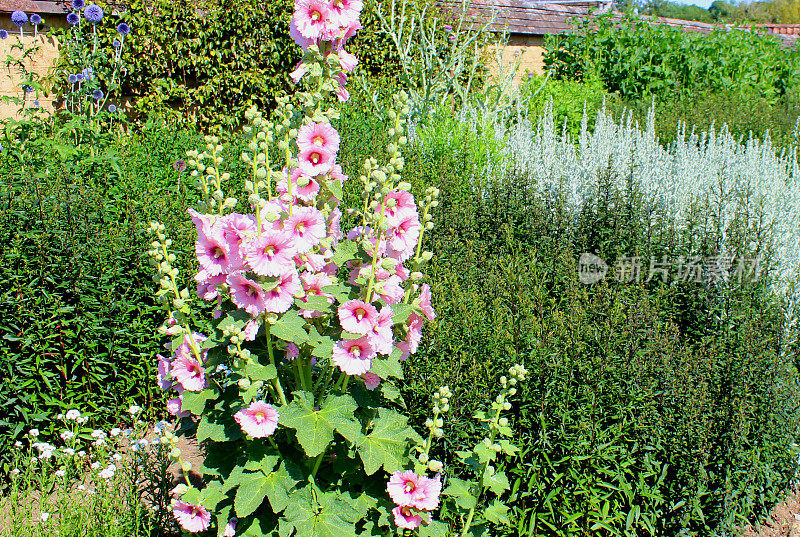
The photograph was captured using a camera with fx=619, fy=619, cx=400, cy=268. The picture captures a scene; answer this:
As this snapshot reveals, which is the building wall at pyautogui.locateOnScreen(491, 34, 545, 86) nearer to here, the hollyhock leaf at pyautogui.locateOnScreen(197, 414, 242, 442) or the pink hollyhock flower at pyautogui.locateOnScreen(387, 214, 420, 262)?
the pink hollyhock flower at pyautogui.locateOnScreen(387, 214, 420, 262)

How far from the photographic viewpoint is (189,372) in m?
1.74

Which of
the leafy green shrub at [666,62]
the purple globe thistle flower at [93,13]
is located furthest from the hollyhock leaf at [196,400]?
the leafy green shrub at [666,62]

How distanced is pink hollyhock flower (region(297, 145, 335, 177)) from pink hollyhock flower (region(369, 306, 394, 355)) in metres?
0.44

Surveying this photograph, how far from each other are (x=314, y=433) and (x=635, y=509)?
4.64 feet

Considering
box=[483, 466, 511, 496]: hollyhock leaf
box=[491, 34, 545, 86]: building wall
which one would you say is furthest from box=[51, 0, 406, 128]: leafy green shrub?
box=[483, 466, 511, 496]: hollyhock leaf

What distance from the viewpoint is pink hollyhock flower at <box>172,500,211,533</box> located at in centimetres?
A: 180

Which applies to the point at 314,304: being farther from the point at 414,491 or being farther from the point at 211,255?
the point at 414,491

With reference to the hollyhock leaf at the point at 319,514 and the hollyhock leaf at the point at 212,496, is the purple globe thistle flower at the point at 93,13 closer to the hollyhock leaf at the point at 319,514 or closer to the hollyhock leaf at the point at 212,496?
the hollyhock leaf at the point at 212,496

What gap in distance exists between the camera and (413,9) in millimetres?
8461

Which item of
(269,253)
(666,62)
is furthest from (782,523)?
(666,62)

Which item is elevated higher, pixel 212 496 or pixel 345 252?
pixel 345 252

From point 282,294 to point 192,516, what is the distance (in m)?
0.76

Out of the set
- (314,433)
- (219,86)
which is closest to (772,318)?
(314,433)

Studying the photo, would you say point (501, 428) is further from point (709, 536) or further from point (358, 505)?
point (709, 536)
